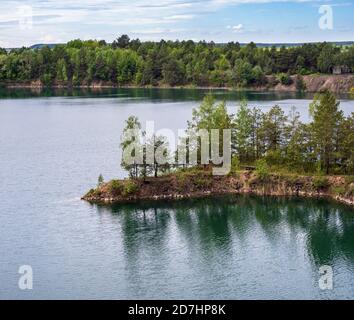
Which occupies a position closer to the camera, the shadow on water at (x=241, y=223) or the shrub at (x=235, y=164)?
the shadow on water at (x=241, y=223)

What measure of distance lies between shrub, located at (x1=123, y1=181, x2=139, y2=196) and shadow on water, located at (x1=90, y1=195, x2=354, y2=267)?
6.01ft

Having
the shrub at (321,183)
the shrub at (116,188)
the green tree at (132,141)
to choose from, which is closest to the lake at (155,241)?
the shrub at (321,183)

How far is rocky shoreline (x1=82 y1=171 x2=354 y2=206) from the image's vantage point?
7150cm

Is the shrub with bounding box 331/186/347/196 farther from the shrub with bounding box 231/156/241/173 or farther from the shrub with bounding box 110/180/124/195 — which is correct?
the shrub with bounding box 110/180/124/195

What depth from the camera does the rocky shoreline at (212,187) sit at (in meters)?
71.5

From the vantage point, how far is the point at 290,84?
19762 centimetres

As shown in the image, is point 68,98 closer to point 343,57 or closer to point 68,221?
point 343,57

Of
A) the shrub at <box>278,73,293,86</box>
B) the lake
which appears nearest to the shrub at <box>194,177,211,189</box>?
the lake

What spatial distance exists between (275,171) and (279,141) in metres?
5.30

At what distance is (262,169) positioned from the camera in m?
72.8

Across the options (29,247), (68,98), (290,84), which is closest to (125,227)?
(29,247)

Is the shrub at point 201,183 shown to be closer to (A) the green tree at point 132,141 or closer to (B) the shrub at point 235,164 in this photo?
(B) the shrub at point 235,164

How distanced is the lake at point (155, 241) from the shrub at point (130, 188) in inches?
82.1
